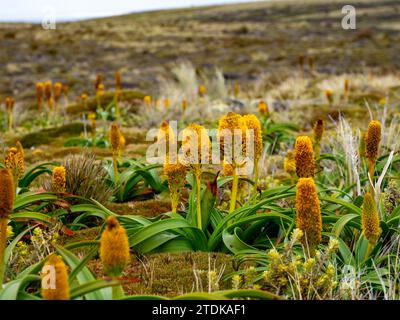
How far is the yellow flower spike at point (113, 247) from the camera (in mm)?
1983

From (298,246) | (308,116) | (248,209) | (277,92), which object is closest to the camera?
(298,246)

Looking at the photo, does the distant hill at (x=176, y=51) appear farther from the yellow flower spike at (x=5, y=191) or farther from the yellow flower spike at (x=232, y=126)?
the yellow flower spike at (x=5, y=191)

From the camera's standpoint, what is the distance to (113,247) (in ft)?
6.57

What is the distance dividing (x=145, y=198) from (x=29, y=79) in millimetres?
22458

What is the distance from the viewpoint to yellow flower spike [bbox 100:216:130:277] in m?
1.98

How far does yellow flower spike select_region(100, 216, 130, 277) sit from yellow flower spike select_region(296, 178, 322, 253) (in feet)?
2.59

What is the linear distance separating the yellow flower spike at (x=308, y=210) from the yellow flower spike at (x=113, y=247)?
2.59 ft

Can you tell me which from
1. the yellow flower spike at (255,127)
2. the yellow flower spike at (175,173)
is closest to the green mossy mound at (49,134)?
the yellow flower spike at (175,173)

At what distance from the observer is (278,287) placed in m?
2.72

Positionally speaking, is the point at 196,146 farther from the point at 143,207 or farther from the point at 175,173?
the point at 143,207

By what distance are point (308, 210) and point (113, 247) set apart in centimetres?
87

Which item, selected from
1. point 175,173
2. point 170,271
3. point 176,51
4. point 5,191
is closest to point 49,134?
point 175,173
